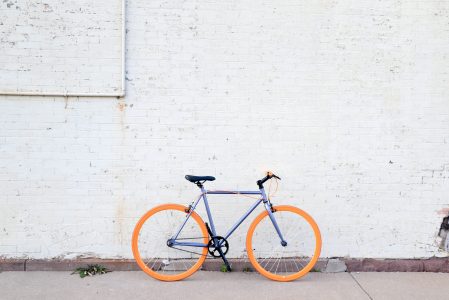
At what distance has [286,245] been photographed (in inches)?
193

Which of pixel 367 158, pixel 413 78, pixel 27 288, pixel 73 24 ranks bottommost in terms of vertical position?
pixel 27 288

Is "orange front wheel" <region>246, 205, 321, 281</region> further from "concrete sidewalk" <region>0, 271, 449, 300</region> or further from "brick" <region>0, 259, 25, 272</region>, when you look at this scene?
"brick" <region>0, 259, 25, 272</region>

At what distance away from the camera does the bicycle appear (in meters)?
4.75

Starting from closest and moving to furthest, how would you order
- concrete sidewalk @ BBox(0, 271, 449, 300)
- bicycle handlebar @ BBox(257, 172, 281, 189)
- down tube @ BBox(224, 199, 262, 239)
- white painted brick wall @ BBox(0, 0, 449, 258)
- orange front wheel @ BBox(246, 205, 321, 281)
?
concrete sidewalk @ BBox(0, 271, 449, 300) → bicycle handlebar @ BBox(257, 172, 281, 189) → down tube @ BBox(224, 199, 262, 239) → white painted brick wall @ BBox(0, 0, 449, 258) → orange front wheel @ BBox(246, 205, 321, 281)

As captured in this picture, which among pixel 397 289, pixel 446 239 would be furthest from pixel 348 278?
pixel 446 239

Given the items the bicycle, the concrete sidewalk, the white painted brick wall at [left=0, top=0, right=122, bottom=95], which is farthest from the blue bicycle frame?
the white painted brick wall at [left=0, top=0, right=122, bottom=95]

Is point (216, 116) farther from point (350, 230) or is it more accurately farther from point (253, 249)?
point (350, 230)

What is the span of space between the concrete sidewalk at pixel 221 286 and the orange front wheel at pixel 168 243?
0.59ft

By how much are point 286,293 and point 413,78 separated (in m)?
2.75

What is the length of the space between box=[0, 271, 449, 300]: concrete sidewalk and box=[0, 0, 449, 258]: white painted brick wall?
362 mm

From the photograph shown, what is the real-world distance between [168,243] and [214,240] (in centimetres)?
49

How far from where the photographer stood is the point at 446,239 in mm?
5199

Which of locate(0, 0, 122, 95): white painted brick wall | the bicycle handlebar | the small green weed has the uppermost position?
locate(0, 0, 122, 95): white painted brick wall

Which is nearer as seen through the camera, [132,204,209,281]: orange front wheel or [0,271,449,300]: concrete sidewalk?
[0,271,449,300]: concrete sidewalk
